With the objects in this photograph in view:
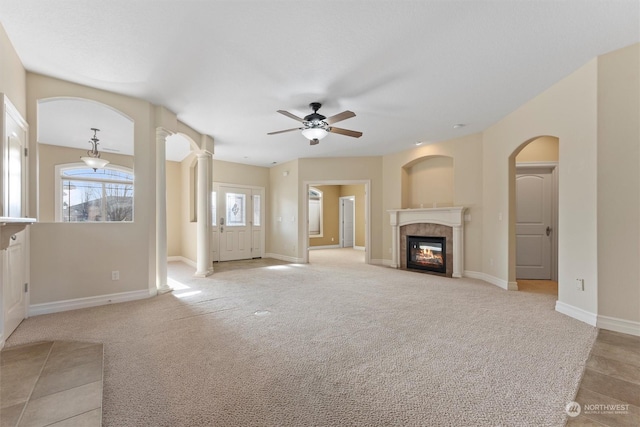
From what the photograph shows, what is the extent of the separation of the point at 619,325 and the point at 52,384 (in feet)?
15.8

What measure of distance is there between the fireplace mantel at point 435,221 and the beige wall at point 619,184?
2.48 meters

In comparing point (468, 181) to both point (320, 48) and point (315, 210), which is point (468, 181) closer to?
point (320, 48)

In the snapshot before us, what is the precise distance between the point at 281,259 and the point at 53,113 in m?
5.39

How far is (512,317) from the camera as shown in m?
3.08

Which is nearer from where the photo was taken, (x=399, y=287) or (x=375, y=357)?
(x=375, y=357)

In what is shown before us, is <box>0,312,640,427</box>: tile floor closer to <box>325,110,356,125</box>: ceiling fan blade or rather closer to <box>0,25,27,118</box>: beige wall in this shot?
<box>0,25,27,118</box>: beige wall

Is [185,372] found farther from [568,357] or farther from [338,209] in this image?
[338,209]

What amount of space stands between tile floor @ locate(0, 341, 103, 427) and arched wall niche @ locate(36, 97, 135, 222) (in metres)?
A: 3.01

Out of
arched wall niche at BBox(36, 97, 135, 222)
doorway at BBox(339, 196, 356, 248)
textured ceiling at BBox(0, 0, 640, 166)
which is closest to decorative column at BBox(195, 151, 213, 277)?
arched wall niche at BBox(36, 97, 135, 222)

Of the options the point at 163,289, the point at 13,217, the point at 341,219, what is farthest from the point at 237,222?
the point at 13,217

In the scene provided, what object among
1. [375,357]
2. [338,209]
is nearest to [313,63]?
[375,357]

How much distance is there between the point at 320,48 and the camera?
2.60 m

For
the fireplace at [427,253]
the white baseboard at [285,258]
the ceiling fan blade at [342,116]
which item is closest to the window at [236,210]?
the white baseboard at [285,258]

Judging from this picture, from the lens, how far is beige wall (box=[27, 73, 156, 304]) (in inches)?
123
